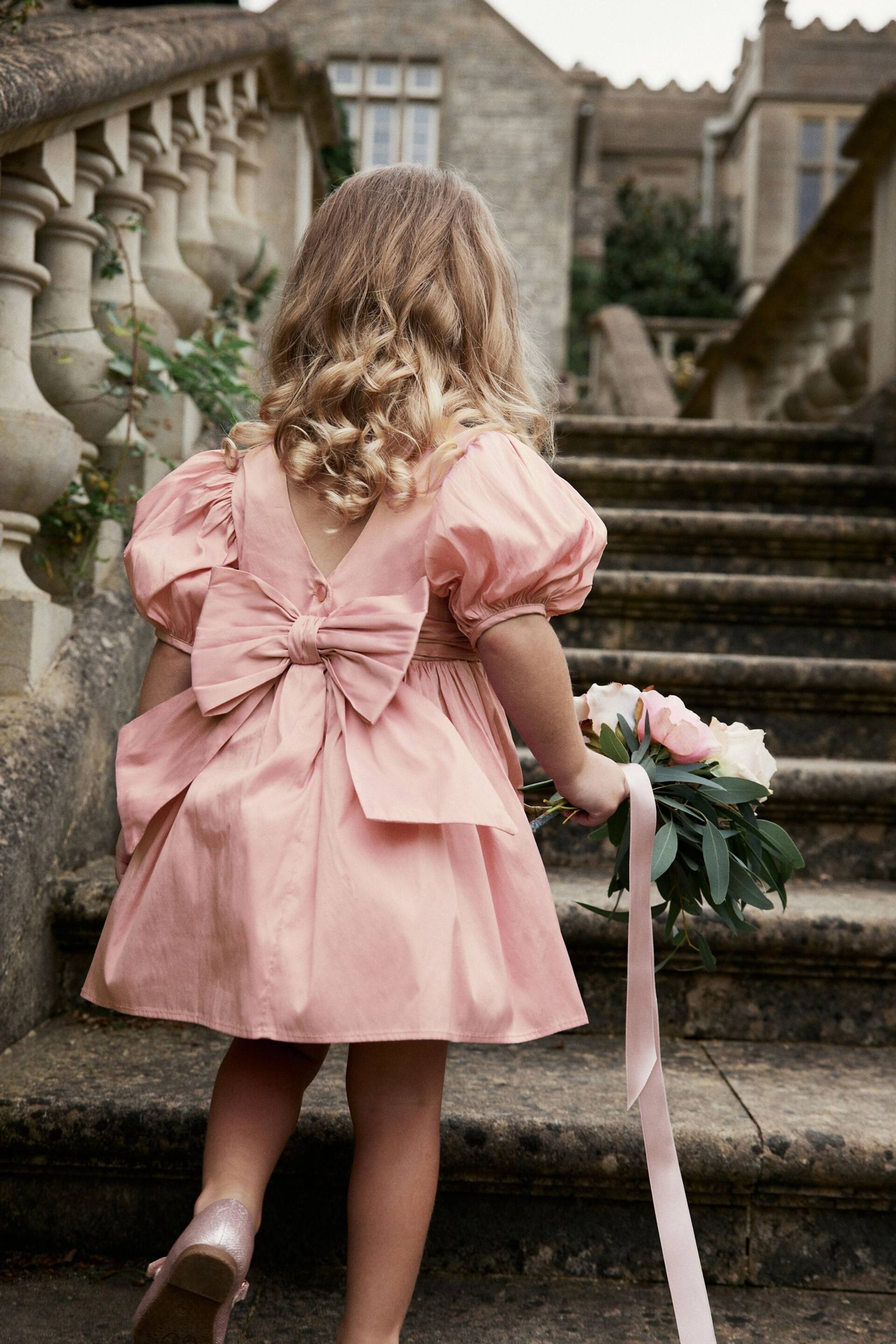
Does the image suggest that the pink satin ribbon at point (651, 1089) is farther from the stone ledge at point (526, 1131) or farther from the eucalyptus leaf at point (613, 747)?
the stone ledge at point (526, 1131)

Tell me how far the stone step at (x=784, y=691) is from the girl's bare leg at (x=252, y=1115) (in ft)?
4.57

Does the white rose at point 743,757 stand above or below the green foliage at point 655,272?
below

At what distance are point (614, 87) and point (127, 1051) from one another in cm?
2464

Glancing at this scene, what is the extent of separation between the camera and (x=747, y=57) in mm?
20969

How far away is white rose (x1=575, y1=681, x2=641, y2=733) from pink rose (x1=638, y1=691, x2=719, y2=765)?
29mm

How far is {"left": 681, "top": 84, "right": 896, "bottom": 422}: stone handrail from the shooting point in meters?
3.99

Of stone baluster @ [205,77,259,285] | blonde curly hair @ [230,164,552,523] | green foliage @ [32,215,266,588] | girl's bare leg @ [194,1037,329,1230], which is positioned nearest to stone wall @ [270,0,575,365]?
stone baluster @ [205,77,259,285]

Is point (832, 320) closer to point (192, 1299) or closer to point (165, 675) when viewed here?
point (165, 675)

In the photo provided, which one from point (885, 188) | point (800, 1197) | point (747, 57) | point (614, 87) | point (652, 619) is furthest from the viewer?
point (614, 87)

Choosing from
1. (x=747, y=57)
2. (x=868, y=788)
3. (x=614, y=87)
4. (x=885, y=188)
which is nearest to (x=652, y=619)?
(x=868, y=788)

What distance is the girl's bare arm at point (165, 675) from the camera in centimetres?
150

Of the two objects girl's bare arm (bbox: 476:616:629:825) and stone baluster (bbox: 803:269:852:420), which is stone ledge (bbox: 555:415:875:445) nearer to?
stone baluster (bbox: 803:269:852:420)

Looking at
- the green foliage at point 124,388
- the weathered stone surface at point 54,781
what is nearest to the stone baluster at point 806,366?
the green foliage at point 124,388

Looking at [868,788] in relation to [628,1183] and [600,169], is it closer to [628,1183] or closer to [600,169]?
[628,1183]
